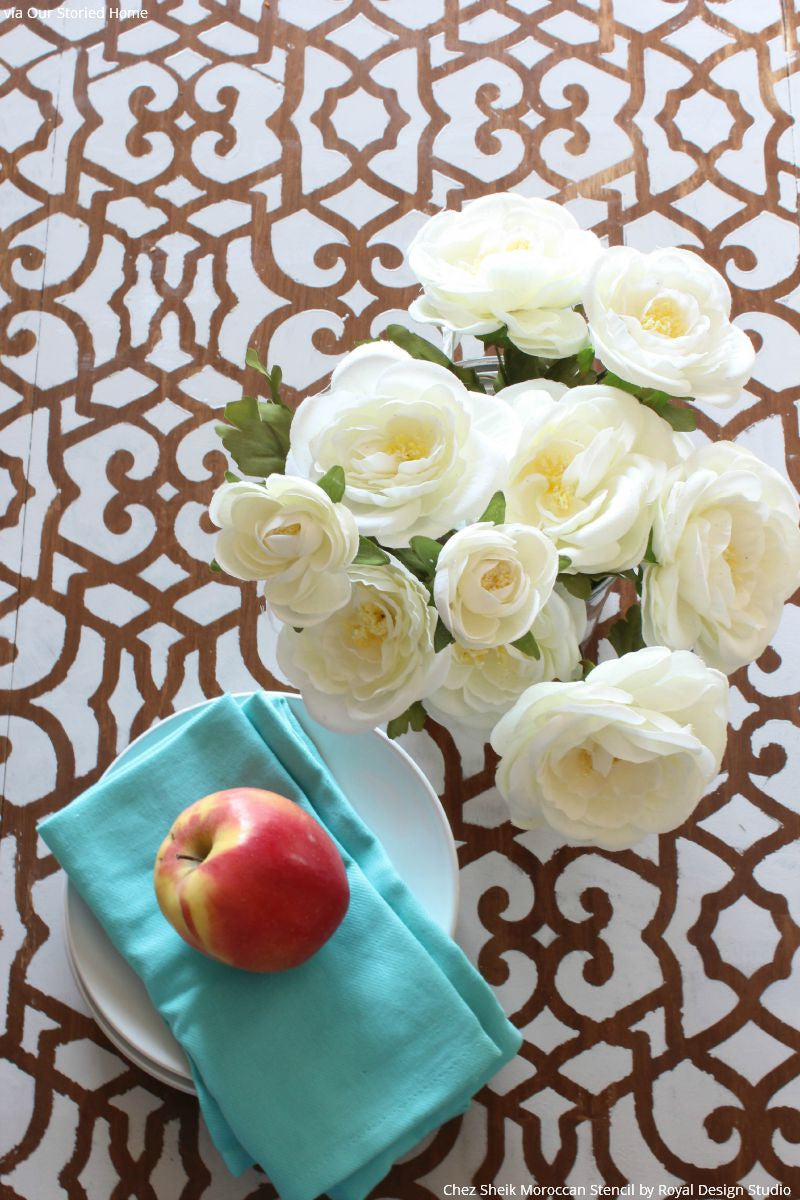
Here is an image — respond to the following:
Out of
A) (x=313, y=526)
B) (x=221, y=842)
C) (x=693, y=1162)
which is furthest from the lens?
(x=693, y=1162)

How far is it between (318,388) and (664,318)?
0.45 meters

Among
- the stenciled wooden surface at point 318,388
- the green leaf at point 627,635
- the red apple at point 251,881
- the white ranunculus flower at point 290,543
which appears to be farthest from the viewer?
the stenciled wooden surface at point 318,388

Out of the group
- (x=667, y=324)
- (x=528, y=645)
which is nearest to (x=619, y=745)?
(x=528, y=645)

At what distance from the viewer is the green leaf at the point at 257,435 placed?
44 centimetres

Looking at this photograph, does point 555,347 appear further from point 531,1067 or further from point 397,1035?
point 531,1067

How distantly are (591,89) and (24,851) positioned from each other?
0.76 meters

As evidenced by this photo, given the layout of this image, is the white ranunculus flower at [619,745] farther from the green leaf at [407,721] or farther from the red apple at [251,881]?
the red apple at [251,881]

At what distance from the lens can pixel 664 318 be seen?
43 centimetres

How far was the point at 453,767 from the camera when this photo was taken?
0.78 m

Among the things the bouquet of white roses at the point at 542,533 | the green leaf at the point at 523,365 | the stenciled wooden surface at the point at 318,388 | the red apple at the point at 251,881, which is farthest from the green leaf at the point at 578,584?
the stenciled wooden surface at the point at 318,388

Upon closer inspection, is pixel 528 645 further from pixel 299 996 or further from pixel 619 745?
pixel 299 996

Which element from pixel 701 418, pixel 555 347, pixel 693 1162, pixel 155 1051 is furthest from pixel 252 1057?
pixel 701 418

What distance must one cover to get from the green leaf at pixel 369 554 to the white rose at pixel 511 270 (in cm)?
10

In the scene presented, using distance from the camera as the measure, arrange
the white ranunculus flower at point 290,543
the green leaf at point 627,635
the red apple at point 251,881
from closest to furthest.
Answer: the white ranunculus flower at point 290,543
the green leaf at point 627,635
the red apple at point 251,881
